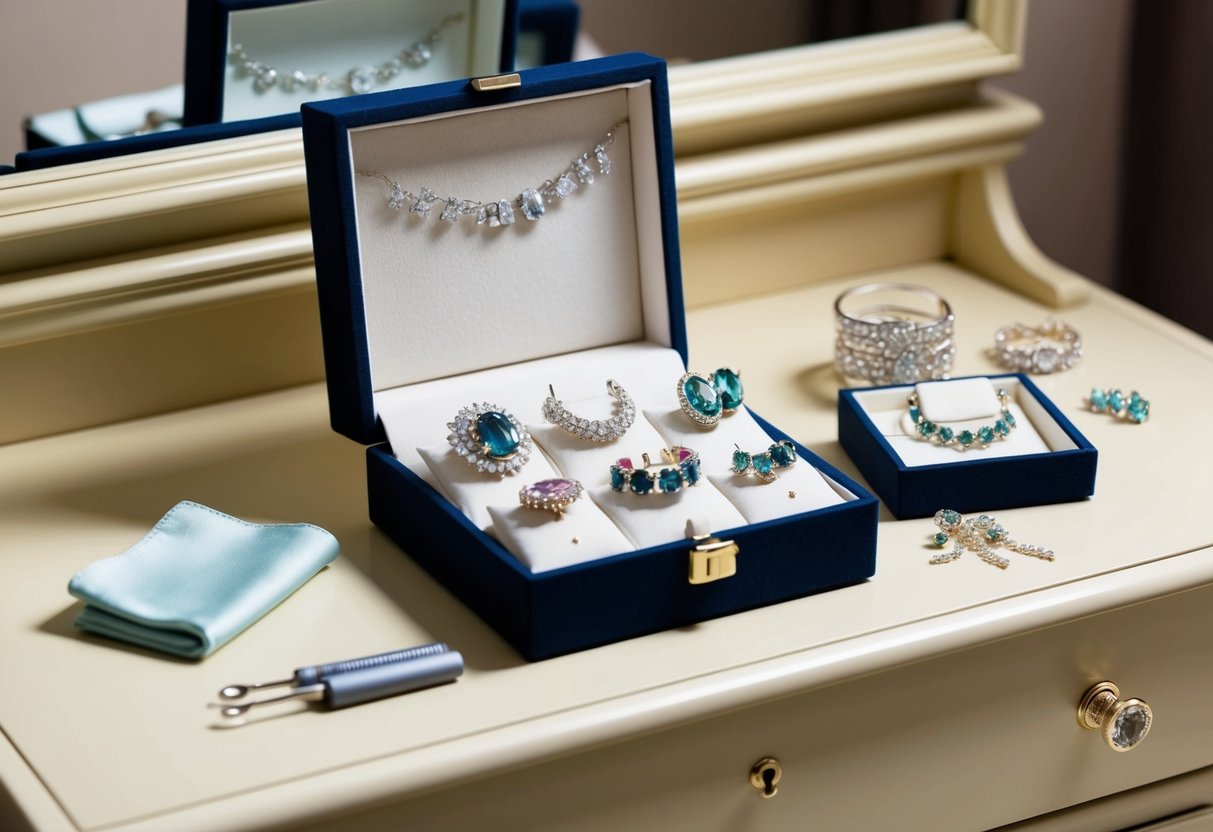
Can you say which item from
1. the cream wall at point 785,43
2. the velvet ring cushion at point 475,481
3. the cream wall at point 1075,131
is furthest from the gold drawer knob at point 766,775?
the cream wall at point 1075,131

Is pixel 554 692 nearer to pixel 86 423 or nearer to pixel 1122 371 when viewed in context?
pixel 86 423

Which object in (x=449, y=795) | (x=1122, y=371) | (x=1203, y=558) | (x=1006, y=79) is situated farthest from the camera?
(x=1006, y=79)

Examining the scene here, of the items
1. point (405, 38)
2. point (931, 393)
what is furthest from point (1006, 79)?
point (405, 38)

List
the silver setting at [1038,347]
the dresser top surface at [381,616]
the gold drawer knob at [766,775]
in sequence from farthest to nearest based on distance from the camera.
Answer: the silver setting at [1038,347] → the gold drawer knob at [766,775] → the dresser top surface at [381,616]

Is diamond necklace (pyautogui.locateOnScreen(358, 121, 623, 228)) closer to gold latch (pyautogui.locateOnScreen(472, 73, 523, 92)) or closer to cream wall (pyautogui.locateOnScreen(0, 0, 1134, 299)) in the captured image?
gold latch (pyautogui.locateOnScreen(472, 73, 523, 92))

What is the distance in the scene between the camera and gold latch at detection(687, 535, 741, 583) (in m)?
0.88

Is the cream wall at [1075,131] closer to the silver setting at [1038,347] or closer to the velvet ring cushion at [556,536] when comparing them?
the silver setting at [1038,347]

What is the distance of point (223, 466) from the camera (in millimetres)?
1135

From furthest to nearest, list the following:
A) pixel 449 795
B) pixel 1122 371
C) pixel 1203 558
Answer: pixel 1122 371, pixel 1203 558, pixel 449 795

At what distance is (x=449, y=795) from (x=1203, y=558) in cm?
54

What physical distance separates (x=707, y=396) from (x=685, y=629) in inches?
7.5

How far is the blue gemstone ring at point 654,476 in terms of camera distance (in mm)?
937

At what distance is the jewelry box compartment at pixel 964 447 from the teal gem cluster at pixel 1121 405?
0.09 m

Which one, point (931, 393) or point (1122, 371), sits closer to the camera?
point (931, 393)
